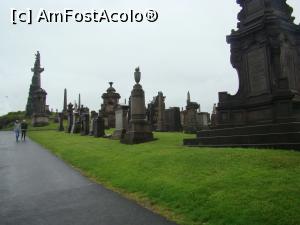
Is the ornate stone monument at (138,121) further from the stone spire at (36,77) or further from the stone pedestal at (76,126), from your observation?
the stone spire at (36,77)

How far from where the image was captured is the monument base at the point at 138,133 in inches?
667

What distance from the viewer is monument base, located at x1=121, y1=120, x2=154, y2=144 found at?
1694 cm

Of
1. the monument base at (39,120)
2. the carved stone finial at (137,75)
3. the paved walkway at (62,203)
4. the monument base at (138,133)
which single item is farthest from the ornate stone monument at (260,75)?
the monument base at (39,120)

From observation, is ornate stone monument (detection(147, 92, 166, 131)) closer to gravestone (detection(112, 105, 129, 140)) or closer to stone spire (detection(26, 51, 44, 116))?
gravestone (detection(112, 105, 129, 140))

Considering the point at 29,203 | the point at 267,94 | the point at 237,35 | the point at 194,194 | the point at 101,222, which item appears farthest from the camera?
the point at 237,35

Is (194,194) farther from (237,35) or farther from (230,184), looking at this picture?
(237,35)

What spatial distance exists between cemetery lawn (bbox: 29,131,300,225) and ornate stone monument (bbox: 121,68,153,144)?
20.5 feet

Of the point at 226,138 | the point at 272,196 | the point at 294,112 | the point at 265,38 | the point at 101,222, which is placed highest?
the point at 265,38

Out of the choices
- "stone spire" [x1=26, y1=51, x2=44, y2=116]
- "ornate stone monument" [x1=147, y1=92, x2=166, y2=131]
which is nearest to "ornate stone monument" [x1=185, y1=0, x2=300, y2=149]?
"ornate stone monument" [x1=147, y1=92, x2=166, y2=131]

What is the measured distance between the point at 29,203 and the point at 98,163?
4.67 metres

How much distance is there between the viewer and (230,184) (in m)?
6.59

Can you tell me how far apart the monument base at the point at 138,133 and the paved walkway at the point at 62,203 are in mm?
6434

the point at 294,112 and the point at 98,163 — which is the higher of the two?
the point at 294,112

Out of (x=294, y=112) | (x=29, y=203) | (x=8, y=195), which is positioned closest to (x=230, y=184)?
(x=29, y=203)
